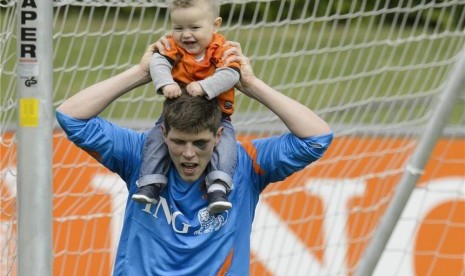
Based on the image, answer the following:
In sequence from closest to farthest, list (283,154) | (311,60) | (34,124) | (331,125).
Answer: (283,154) < (34,124) < (311,60) < (331,125)

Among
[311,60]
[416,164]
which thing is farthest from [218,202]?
[311,60]

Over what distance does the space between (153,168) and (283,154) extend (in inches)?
14.9

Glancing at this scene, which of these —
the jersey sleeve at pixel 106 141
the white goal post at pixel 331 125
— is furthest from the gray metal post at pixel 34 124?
the white goal post at pixel 331 125

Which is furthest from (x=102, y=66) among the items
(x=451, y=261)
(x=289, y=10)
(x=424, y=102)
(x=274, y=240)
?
(x=451, y=261)

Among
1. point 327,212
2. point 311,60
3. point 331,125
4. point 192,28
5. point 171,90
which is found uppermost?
point 192,28

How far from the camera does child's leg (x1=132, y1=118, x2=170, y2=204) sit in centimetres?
324

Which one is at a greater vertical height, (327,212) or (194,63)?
(194,63)

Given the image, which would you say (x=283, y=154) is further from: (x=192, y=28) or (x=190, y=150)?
(x=192, y=28)

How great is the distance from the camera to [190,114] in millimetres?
3178

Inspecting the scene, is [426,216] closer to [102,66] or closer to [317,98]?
[317,98]

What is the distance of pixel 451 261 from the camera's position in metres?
5.50

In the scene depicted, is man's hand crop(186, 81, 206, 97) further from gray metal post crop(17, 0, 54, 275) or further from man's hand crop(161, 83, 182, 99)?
gray metal post crop(17, 0, 54, 275)

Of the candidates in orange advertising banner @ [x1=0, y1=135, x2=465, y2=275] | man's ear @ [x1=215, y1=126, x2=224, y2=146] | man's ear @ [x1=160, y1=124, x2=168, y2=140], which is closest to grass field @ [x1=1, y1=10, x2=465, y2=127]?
orange advertising banner @ [x1=0, y1=135, x2=465, y2=275]

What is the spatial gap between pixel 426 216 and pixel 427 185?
→ 0.49 feet
